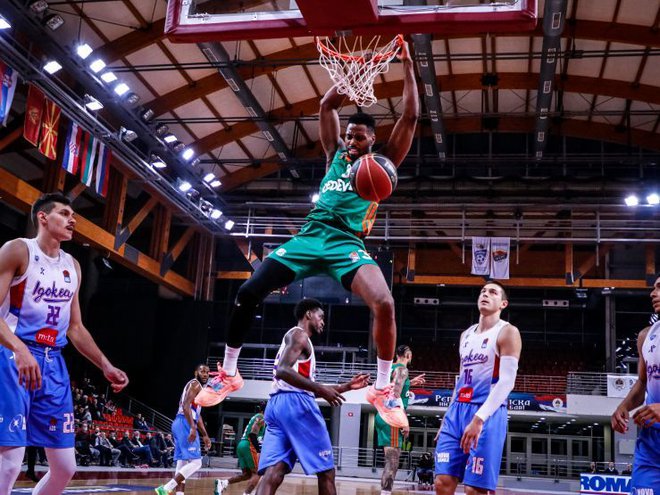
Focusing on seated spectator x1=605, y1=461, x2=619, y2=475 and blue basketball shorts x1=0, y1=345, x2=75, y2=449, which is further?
seated spectator x1=605, y1=461, x2=619, y2=475

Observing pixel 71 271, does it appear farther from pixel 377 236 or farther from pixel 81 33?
pixel 377 236

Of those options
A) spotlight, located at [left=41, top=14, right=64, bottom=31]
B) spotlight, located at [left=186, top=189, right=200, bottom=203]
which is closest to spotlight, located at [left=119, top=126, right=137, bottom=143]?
spotlight, located at [left=41, top=14, right=64, bottom=31]

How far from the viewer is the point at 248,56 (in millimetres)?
19328

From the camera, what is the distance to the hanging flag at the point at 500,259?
23062mm

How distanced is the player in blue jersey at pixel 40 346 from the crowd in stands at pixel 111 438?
13890 mm

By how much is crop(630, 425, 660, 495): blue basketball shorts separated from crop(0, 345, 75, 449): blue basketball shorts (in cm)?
333

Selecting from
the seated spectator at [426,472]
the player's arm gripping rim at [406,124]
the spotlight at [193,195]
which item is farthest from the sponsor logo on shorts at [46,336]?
the spotlight at [193,195]

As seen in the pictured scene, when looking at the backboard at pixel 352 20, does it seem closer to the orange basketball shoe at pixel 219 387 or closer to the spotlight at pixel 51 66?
the orange basketball shoe at pixel 219 387

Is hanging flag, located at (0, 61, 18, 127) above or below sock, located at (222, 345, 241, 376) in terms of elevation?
above

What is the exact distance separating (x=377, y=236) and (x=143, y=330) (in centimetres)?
885

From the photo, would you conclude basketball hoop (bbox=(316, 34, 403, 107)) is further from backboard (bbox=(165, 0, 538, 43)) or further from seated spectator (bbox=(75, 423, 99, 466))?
seated spectator (bbox=(75, 423, 99, 466))

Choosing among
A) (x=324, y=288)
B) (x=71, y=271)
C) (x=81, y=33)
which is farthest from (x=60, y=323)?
(x=324, y=288)

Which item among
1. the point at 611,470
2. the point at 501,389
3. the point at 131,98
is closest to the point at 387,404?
the point at 501,389

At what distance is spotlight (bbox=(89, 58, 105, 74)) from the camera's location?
55.2 feet
